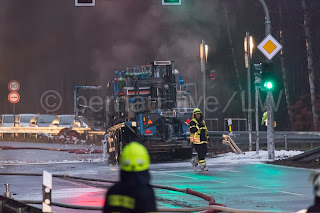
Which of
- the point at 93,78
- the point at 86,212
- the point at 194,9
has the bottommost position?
the point at 86,212

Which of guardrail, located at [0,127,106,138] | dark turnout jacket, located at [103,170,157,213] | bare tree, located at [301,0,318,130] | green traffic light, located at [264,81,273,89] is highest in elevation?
bare tree, located at [301,0,318,130]

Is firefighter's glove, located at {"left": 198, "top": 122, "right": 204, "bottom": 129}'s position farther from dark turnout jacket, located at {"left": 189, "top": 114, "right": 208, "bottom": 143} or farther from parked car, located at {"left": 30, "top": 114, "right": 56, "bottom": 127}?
parked car, located at {"left": 30, "top": 114, "right": 56, "bottom": 127}

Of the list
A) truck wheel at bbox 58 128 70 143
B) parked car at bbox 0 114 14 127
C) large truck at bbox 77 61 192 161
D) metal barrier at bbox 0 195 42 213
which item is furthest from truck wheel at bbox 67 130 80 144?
metal barrier at bbox 0 195 42 213

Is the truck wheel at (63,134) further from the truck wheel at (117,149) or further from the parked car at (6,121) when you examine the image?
the truck wheel at (117,149)

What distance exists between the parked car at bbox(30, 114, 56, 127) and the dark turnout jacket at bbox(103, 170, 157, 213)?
45.7 metres

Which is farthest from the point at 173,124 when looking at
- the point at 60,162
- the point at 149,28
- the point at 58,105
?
the point at 58,105

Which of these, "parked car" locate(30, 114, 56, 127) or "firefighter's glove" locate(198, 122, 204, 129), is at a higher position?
"parked car" locate(30, 114, 56, 127)

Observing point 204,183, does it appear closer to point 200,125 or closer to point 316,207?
point 200,125

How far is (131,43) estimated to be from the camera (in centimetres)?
4203

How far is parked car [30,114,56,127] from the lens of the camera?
166ft

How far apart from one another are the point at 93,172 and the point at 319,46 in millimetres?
25394

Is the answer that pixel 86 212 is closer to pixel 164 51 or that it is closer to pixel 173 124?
pixel 173 124

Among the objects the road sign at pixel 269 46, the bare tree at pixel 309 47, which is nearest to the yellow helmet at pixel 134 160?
the road sign at pixel 269 46

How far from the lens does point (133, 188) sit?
17.5 ft
